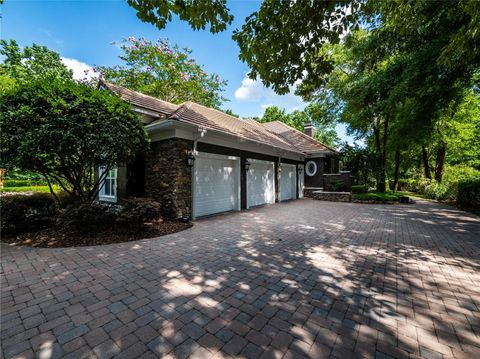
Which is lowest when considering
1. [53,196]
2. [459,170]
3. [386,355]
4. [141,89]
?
[386,355]

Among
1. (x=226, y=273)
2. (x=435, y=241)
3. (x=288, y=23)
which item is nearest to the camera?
(x=226, y=273)

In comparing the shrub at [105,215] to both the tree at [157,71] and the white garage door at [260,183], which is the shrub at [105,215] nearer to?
the white garage door at [260,183]

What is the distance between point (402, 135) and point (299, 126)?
24.1 meters

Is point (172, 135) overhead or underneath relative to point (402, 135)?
underneath

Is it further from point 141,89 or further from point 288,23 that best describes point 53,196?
point 141,89

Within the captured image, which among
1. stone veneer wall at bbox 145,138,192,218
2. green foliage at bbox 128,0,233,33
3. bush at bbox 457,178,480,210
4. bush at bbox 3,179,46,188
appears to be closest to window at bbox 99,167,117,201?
stone veneer wall at bbox 145,138,192,218

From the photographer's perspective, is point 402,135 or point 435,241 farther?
point 402,135

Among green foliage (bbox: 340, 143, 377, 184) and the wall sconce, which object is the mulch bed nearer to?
the wall sconce

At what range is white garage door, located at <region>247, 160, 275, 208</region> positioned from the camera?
1034 centimetres

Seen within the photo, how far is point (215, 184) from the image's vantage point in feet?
28.1

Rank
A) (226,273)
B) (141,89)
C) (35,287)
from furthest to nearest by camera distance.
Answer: (141,89)
(226,273)
(35,287)

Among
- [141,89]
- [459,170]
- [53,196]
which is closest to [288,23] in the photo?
[53,196]

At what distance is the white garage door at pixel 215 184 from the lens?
7.79 m

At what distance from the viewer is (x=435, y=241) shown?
513 cm
